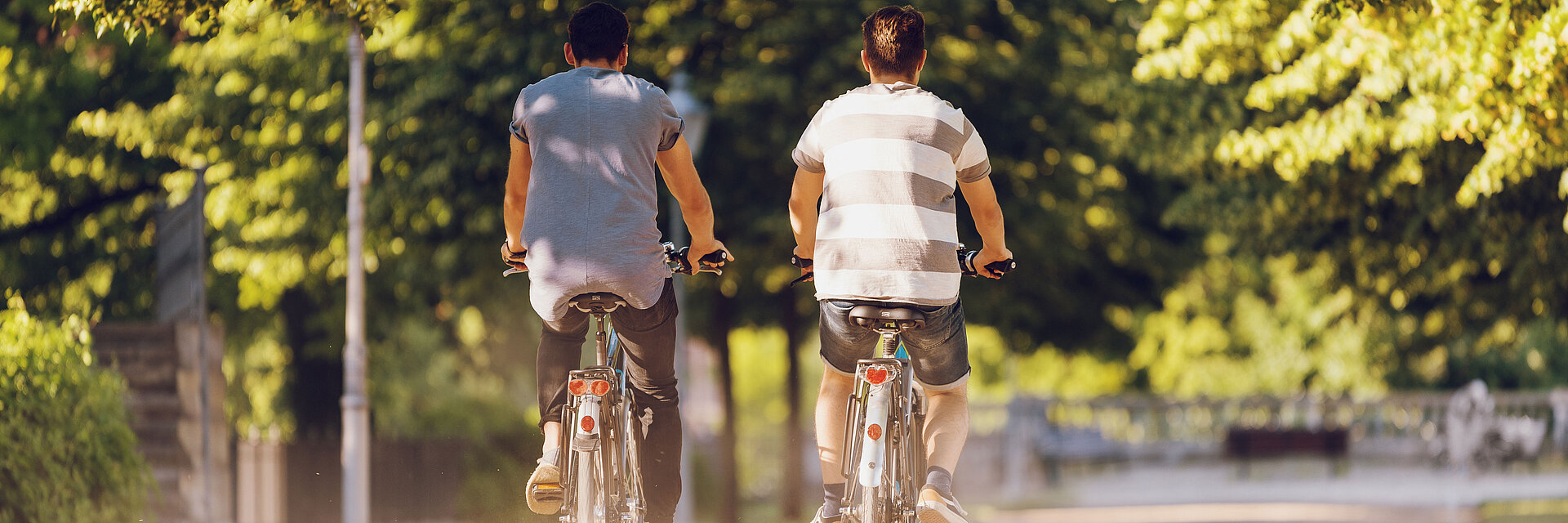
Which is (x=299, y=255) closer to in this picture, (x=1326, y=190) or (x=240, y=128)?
(x=240, y=128)

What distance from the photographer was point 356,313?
15.3m

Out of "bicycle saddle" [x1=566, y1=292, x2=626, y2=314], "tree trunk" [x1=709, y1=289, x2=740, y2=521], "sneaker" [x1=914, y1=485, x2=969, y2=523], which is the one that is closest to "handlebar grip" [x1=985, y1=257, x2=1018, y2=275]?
"sneaker" [x1=914, y1=485, x2=969, y2=523]

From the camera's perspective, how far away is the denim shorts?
216 inches

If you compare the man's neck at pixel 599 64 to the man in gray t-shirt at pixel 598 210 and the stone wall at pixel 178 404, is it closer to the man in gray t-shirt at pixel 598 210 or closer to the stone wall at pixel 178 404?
Answer: the man in gray t-shirt at pixel 598 210

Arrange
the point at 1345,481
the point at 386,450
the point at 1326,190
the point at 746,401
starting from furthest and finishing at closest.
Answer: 1. the point at 746,401
2. the point at 1345,481
3. the point at 386,450
4. the point at 1326,190

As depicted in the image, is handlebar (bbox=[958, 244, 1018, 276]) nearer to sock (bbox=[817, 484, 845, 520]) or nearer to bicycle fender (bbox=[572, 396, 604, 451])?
sock (bbox=[817, 484, 845, 520])

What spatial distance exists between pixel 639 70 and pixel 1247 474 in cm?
1549

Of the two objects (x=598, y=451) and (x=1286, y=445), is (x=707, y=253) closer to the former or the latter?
(x=598, y=451)

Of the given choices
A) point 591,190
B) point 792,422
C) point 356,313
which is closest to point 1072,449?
Answer: point 792,422

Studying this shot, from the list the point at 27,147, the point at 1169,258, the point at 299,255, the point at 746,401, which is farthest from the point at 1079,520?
the point at 746,401

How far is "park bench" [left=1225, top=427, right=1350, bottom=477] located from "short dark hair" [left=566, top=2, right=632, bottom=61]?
22603 mm

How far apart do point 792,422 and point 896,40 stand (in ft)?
51.4

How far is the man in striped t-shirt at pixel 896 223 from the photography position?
210 inches

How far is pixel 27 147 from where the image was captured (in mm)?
15656
